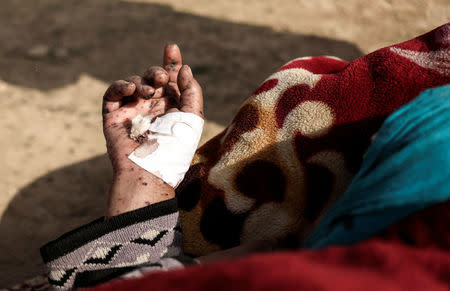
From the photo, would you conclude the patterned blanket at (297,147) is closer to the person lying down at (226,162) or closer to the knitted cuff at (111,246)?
the person lying down at (226,162)

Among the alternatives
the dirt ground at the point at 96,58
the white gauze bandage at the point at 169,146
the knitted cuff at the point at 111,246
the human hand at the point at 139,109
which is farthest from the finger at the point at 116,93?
the dirt ground at the point at 96,58

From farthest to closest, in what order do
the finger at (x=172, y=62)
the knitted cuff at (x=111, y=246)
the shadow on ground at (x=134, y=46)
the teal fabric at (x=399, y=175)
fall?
1. the shadow on ground at (x=134, y=46)
2. the finger at (x=172, y=62)
3. the knitted cuff at (x=111, y=246)
4. the teal fabric at (x=399, y=175)

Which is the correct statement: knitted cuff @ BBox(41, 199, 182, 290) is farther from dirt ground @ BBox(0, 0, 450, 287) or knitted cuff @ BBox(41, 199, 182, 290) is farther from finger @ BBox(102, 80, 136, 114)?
dirt ground @ BBox(0, 0, 450, 287)

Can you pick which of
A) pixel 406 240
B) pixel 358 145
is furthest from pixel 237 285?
pixel 358 145

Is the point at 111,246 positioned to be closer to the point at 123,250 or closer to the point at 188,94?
the point at 123,250

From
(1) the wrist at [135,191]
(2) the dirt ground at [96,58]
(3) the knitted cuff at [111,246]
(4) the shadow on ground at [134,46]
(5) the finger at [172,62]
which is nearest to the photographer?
(3) the knitted cuff at [111,246]

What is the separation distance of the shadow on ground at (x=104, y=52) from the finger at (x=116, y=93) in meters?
0.69

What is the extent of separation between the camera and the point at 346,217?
0.77 m

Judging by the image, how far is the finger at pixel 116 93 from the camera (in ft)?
4.08

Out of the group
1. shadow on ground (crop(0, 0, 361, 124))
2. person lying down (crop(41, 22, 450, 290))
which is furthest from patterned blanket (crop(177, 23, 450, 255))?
shadow on ground (crop(0, 0, 361, 124))

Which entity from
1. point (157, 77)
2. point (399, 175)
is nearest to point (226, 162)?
point (157, 77)

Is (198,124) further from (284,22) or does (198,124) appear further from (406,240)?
(284,22)

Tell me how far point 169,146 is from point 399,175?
2.37ft

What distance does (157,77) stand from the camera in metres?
A: 1.26
